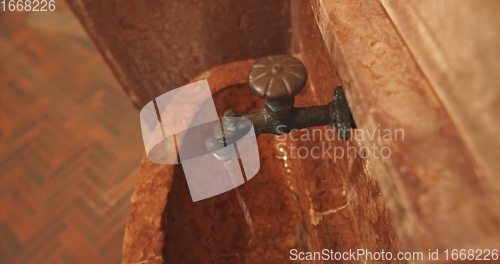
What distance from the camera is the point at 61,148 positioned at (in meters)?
2.50

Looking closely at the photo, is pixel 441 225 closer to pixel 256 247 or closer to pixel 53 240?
pixel 256 247

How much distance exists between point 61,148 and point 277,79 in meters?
2.31

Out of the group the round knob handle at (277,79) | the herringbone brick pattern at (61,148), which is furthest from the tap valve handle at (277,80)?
the herringbone brick pattern at (61,148)

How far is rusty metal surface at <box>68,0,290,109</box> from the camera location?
1.41 meters

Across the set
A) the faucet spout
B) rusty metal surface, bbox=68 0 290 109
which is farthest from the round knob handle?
rusty metal surface, bbox=68 0 290 109

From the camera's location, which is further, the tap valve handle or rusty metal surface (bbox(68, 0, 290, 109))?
rusty metal surface (bbox(68, 0, 290, 109))

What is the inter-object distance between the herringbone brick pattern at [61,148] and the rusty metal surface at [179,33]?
88 cm

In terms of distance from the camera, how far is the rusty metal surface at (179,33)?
1.41 m

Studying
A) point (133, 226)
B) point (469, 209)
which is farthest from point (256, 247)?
point (469, 209)

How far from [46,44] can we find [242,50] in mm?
2279

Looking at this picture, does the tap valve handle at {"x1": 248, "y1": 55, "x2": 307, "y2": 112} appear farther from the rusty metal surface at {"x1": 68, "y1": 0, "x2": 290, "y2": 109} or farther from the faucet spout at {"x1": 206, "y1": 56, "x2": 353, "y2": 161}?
the rusty metal surface at {"x1": 68, "y1": 0, "x2": 290, "y2": 109}

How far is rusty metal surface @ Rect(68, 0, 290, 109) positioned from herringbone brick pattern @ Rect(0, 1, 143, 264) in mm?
877

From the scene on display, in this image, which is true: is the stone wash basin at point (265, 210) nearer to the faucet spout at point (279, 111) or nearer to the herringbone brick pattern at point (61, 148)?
the faucet spout at point (279, 111)

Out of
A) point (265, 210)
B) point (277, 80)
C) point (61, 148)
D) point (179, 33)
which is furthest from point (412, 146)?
point (61, 148)
